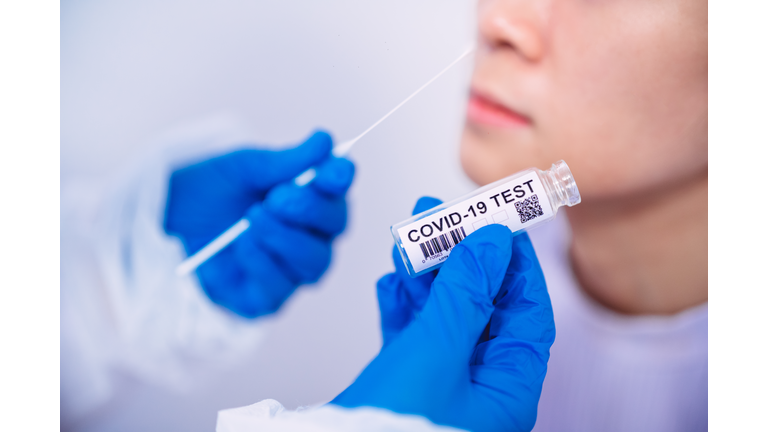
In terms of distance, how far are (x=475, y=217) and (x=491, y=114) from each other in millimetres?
345

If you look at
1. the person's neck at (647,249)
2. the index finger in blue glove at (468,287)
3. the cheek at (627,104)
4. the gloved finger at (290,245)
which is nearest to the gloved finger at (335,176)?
the gloved finger at (290,245)

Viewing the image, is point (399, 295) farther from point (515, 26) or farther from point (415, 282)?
point (515, 26)

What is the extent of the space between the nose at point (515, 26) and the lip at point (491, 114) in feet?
0.44

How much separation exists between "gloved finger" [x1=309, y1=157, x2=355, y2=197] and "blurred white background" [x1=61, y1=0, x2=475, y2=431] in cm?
9

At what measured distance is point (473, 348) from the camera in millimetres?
963

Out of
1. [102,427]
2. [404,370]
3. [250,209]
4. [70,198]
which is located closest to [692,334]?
[404,370]

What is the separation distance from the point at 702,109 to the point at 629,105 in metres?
0.17

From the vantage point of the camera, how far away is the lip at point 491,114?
106 cm

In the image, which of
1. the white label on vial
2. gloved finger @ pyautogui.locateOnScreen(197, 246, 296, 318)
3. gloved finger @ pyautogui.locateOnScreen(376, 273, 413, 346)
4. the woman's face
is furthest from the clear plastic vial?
gloved finger @ pyautogui.locateOnScreen(197, 246, 296, 318)

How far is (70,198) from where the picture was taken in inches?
50.9

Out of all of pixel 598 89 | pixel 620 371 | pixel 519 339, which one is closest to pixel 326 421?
pixel 519 339

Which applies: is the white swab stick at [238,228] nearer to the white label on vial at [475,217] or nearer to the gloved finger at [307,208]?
the gloved finger at [307,208]
